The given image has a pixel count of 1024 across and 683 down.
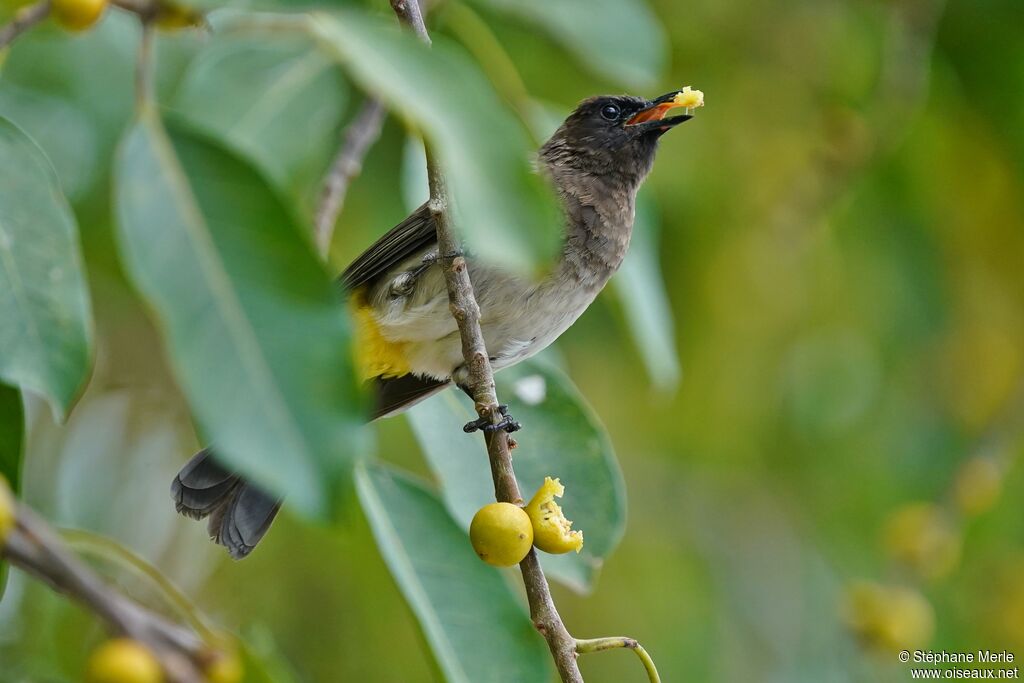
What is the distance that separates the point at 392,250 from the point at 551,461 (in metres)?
0.78

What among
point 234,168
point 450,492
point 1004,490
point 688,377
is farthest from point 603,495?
point 1004,490

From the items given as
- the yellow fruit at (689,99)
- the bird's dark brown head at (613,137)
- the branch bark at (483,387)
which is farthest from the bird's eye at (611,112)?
the branch bark at (483,387)

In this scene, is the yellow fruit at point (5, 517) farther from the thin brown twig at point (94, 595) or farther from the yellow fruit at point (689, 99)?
the yellow fruit at point (689, 99)

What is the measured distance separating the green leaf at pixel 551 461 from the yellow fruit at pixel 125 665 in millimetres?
1285

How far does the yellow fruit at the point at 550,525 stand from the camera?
75.8 inches

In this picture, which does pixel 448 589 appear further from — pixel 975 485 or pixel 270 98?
pixel 975 485

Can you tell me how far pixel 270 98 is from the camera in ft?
10.4

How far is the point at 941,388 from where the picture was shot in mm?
4992

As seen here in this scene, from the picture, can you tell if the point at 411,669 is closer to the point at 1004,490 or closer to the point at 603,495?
the point at 603,495

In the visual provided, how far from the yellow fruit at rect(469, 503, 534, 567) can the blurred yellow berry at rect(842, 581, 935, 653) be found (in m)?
2.07

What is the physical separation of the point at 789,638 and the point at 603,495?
2.92 metres

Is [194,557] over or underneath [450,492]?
underneath

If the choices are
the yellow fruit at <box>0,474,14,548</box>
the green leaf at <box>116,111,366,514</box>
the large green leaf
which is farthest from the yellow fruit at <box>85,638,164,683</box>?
the large green leaf

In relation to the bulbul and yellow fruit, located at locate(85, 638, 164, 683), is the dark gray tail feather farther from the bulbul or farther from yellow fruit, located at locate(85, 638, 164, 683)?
yellow fruit, located at locate(85, 638, 164, 683)
